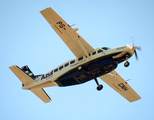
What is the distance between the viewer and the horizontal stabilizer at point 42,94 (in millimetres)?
31991

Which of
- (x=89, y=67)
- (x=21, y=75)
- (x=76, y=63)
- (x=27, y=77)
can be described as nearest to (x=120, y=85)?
(x=89, y=67)

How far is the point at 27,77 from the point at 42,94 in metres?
2.82

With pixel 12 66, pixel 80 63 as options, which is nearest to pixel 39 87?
pixel 12 66

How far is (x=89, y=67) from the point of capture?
27734 mm

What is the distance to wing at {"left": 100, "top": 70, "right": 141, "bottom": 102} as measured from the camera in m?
32.0

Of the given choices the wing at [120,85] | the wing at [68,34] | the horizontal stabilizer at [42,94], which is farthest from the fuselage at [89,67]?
the wing at [120,85]

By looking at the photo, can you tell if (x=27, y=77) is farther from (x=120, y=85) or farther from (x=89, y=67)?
(x=120, y=85)

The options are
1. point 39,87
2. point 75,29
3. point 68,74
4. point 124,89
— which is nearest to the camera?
point 75,29

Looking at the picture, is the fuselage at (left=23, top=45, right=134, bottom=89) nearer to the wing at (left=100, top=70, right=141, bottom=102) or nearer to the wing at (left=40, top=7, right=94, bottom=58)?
the wing at (left=40, top=7, right=94, bottom=58)

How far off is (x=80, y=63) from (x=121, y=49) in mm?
4393

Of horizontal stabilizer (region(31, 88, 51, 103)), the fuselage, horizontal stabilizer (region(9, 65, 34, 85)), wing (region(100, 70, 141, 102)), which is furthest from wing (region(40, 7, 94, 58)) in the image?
horizontal stabilizer (region(31, 88, 51, 103))

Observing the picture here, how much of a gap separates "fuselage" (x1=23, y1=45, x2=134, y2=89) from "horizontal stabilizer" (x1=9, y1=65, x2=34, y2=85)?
2026 millimetres

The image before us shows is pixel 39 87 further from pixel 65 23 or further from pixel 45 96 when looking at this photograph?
pixel 65 23

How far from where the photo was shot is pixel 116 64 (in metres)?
27.2
